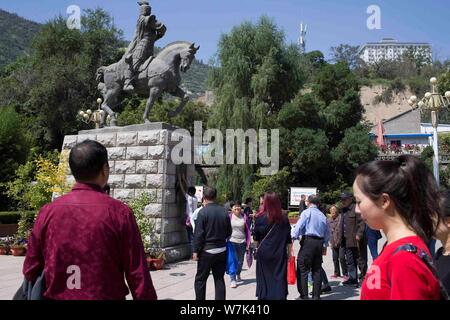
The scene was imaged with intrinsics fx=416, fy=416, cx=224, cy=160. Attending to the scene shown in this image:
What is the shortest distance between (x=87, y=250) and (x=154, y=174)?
7.94 m

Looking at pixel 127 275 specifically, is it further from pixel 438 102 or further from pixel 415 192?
pixel 438 102

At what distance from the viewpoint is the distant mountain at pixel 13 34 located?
107m

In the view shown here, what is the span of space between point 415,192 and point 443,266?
110cm

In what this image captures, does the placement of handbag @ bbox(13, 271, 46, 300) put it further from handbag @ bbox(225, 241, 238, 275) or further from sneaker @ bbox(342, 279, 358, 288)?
sneaker @ bbox(342, 279, 358, 288)

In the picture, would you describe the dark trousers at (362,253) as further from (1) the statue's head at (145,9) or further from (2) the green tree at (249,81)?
(2) the green tree at (249,81)

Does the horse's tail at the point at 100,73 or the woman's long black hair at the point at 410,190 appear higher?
the horse's tail at the point at 100,73

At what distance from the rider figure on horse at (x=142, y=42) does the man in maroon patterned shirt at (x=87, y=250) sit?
29.4 feet

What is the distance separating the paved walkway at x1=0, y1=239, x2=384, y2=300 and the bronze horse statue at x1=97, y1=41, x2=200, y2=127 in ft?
13.7

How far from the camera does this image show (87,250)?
233 centimetres

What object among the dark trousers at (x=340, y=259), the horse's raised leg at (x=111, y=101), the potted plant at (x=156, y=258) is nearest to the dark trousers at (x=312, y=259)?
the dark trousers at (x=340, y=259)

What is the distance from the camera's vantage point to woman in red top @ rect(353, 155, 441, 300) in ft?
5.82
